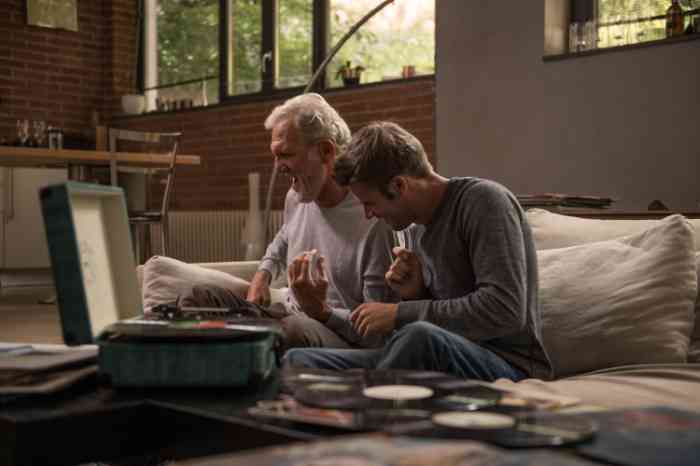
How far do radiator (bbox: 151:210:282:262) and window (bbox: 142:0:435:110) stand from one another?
3.16ft

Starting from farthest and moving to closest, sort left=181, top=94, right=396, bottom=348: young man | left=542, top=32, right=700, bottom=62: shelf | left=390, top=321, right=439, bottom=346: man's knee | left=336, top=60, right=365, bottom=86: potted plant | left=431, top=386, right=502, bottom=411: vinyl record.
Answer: left=336, top=60, right=365, bottom=86: potted plant
left=542, top=32, right=700, bottom=62: shelf
left=181, top=94, right=396, bottom=348: young man
left=390, top=321, right=439, bottom=346: man's knee
left=431, top=386, right=502, bottom=411: vinyl record

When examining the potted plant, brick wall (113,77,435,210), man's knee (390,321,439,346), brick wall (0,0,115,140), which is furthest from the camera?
brick wall (0,0,115,140)

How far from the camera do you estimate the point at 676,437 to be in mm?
854

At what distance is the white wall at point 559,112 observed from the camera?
11.5 ft

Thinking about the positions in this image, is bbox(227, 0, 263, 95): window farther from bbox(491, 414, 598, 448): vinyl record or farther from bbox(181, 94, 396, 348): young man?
bbox(491, 414, 598, 448): vinyl record

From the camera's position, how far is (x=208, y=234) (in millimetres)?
7035

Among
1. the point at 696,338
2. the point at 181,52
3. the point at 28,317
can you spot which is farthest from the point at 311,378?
the point at 181,52

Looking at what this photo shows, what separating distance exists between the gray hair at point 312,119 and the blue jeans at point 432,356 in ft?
2.35

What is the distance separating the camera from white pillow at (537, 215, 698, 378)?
1954mm

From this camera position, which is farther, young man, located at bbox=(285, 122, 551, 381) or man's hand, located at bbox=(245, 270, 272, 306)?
man's hand, located at bbox=(245, 270, 272, 306)

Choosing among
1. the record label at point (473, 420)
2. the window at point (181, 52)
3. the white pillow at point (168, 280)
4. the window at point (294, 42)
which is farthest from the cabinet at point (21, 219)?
the record label at point (473, 420)

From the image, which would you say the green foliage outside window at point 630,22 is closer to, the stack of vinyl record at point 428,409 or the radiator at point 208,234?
the radiator at point 208,234

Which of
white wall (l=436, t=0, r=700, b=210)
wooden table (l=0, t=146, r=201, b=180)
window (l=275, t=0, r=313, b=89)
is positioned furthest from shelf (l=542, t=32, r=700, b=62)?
window (l=275, t=0, r=313, b=89)

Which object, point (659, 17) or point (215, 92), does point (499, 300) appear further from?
point (215, 92)
